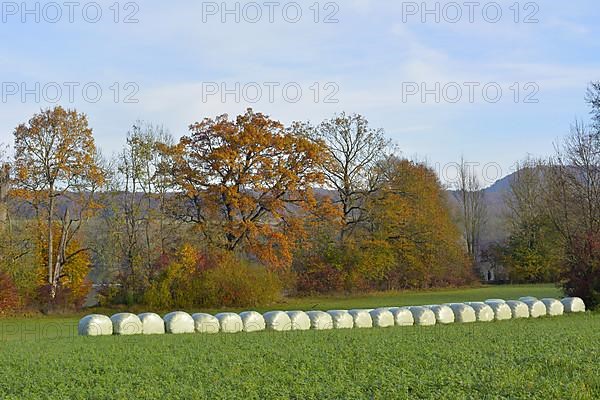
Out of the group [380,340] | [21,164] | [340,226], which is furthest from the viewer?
[340,226]

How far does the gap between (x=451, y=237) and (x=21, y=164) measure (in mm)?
30509

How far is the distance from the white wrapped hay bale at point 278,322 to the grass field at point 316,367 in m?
3.66

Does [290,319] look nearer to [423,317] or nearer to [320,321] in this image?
[320,321]

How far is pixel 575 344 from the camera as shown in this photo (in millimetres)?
13633

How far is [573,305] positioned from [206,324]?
1347 cm

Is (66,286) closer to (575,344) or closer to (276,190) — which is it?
(276,190)

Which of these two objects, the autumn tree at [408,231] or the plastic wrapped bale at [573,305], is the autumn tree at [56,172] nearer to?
the autumn tree at [408,231]

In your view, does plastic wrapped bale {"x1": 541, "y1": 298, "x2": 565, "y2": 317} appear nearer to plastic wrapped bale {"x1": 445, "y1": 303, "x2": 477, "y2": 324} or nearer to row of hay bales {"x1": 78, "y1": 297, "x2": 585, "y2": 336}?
row of hay bales {"x1": 78, "y1": 297, "x2": 585, "y2": 336}

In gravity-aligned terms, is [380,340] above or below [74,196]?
below

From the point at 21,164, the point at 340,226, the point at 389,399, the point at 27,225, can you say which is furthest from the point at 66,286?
the point at 389,399

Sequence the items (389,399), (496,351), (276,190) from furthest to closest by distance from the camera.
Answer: (276,190), (496,351), (389,399)

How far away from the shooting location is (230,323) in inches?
794

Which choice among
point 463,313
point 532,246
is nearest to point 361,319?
point 463,313

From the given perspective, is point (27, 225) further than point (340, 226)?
No
